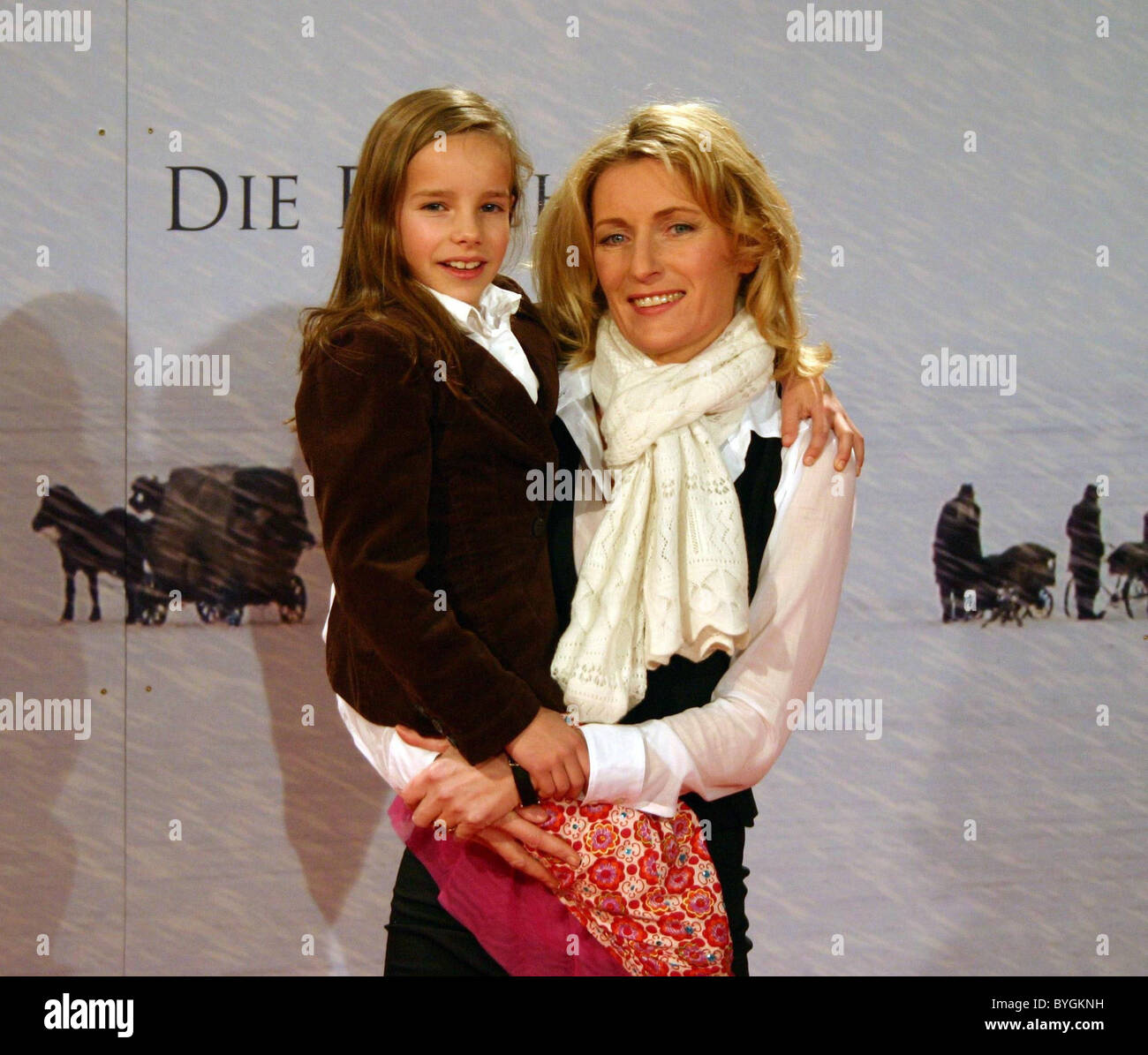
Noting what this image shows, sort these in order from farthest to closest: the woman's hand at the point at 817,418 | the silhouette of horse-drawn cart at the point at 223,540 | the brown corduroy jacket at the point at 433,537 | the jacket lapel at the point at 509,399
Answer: the silhouette of horse-drawn cart at the point at 223,540 < the woman's hand at the point at 817,418 < the jacket lapel at the point at 509,399 < the brown corduroy jacket at the point at 433,537

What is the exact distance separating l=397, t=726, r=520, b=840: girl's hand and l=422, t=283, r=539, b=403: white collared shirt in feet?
1.61

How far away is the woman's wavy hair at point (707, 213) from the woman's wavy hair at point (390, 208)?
15 centimetres

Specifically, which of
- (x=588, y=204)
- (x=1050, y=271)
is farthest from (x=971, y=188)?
(x=588, y=204)

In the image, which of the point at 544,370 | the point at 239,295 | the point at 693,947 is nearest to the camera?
the point at 693,947

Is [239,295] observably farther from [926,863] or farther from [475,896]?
[926,863]

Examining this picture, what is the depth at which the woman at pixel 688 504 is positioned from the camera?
1744mm

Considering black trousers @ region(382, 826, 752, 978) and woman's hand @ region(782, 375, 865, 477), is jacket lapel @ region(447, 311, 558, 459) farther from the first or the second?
black trousers @ region(382, 826, 752, 978)

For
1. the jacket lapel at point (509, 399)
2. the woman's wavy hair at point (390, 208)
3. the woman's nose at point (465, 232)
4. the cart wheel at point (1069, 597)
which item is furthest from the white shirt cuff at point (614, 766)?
the cart wheel at point (1069, 597)

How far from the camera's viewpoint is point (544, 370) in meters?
1.87

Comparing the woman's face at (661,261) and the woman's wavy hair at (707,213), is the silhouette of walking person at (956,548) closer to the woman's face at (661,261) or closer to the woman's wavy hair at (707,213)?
the woman's wavy hair at (707,213)

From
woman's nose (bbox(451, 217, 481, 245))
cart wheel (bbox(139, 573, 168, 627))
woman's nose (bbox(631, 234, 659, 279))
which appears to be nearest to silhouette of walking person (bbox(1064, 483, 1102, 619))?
woman's nose (bbox(631, 234, 659, 279))

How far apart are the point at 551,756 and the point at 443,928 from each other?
378 mm

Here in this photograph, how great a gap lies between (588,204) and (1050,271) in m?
1.33

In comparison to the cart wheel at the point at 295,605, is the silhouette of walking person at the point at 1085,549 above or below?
above
